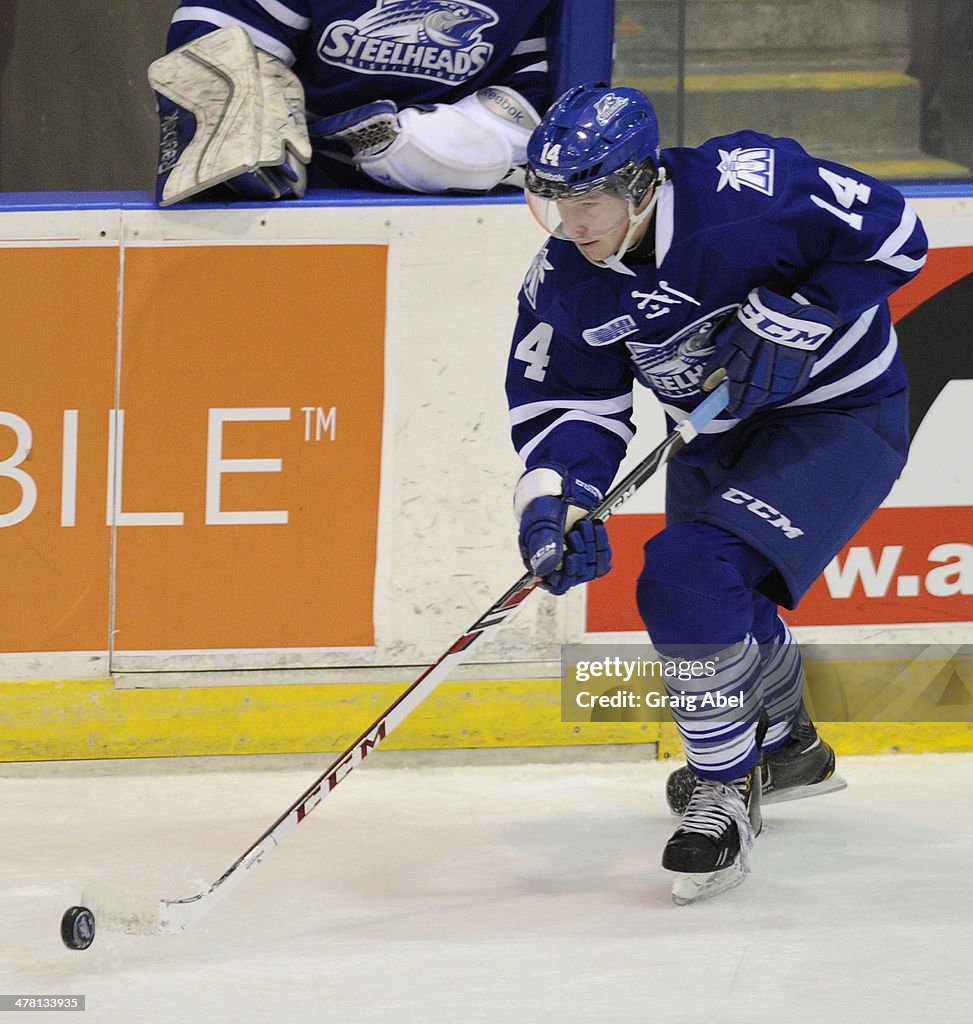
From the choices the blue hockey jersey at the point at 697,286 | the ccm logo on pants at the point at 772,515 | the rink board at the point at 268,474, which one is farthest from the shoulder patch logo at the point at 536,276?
the rink board at the point at 268,474

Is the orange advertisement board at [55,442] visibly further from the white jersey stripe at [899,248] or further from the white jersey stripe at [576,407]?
the white jersey stripe at [899,248]

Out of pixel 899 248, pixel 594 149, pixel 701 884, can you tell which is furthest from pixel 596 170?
pixel 701 884

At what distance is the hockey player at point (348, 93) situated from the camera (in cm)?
305

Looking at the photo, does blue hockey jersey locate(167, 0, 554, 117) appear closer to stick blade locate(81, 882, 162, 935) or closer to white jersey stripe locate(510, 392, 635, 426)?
white jersey stripe locate(510, 392, 635, 426)

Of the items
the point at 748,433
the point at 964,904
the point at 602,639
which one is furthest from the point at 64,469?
the point at 964,904

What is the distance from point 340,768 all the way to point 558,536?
1.53 ft

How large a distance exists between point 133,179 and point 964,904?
3.22m

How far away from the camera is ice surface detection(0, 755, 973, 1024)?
2125mm

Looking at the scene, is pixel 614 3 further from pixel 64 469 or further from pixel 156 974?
pixel 156 974

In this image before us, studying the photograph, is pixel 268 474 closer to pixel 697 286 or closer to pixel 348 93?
pixel 348 93

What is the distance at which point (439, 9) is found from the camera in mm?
3232

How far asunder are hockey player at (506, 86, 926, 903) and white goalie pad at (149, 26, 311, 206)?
75cm

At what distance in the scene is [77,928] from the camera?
216cm

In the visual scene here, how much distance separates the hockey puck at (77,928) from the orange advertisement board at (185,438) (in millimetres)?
937
